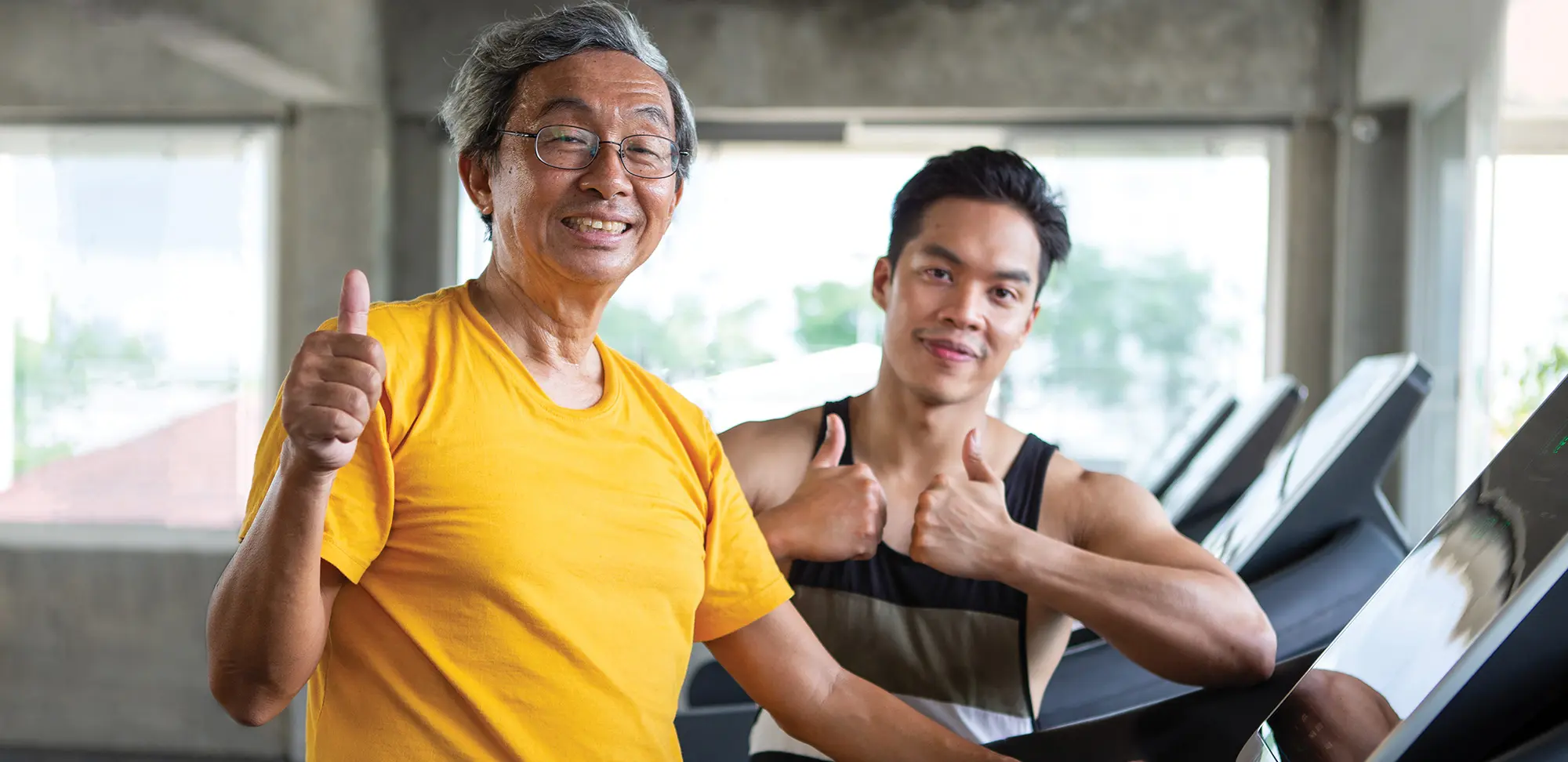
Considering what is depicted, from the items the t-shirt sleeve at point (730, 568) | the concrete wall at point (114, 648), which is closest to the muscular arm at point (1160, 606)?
the t-shirt sleeve at point (730, 568)

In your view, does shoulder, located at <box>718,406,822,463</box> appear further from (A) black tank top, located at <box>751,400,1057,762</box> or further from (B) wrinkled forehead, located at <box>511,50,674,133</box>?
(B) wrinkled forehead, located at <box>511,50,674,133</box>

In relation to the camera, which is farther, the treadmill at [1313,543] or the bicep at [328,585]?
the treadmill at [1313,543]

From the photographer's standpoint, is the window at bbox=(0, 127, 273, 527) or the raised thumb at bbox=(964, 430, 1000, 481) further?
the window at bbox=(0, 127, 273, 527)

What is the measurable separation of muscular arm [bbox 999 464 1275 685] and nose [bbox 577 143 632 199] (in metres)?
0.65

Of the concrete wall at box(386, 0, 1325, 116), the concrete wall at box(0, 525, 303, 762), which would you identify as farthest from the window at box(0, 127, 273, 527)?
the concrete wall at box(386, 0, 1325, 116)

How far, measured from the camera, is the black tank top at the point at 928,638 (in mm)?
1465

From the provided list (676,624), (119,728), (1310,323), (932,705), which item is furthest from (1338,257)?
(119,728)

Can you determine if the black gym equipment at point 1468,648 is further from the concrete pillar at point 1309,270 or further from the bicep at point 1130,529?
the concrete pillar at point 1309,270

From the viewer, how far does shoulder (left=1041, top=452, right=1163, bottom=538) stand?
5.08 feet

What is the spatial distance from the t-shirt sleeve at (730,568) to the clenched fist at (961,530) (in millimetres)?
249

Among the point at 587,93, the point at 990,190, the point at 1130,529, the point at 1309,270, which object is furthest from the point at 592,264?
the point at 1309,270

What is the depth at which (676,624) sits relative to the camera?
1066 mm

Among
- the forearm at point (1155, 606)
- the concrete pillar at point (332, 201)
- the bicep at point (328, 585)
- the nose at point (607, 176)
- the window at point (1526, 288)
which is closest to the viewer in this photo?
the bicep at point (328, 585)

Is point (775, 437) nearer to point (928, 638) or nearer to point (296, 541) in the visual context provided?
point (928, 638)
